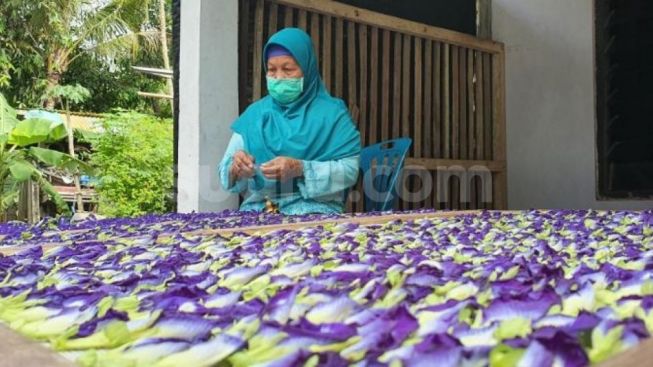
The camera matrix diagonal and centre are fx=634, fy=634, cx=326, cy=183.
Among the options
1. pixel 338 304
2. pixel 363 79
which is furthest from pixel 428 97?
pixel 338 304

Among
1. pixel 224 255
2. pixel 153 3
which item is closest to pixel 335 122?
pixel 224 255

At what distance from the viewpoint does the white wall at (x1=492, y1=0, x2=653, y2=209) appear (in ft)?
15.8

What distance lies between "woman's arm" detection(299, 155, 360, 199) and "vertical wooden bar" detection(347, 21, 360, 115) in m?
1.44

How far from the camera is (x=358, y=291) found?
0.59 meters

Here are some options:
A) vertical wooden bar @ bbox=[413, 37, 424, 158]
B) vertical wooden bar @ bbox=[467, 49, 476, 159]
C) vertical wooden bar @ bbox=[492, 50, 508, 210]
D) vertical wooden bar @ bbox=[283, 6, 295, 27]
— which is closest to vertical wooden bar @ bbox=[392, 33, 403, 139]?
vertical wooden bar @ bbox=[413, 37, 424, 158]

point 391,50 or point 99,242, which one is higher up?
point 391,50

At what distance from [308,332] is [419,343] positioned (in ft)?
0.26

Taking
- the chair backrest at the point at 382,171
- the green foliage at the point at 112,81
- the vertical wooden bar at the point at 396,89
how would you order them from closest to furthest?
1. the chair backrest at the point at 382,171
2. the vertical wooden bar at the point at 396,89
3. the green foliage at the point at 112,81

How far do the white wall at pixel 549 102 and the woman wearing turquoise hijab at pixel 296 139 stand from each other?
8.72ft

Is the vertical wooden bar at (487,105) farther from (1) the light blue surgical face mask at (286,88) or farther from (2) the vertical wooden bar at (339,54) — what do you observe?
(1) the light blue surgical face mask at (286,88)

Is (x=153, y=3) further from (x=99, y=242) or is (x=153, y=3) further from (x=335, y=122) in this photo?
(x=99, y=242)

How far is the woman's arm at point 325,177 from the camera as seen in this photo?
8.41 feet

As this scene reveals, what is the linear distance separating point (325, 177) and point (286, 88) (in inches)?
19.9

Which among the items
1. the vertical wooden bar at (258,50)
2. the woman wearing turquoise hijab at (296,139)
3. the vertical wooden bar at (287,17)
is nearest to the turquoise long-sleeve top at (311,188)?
the woman wearing turquoise hijab at (296,139)
